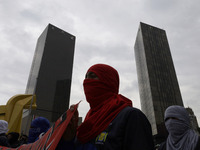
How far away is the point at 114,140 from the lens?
929mm

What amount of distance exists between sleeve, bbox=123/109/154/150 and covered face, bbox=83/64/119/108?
349 millimetres

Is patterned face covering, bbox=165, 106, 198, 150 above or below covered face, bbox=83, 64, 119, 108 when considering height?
below

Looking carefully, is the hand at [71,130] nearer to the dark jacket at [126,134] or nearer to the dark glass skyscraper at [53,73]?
the dark jacket at [126,134]

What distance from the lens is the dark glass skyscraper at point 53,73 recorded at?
25.8 meters

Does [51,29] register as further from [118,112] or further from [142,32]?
[118,112]

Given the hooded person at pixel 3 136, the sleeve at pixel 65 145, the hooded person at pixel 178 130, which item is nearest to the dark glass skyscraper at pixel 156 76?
the hooded person at pixel 178 130

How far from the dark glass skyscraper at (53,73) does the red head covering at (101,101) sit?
25.4m

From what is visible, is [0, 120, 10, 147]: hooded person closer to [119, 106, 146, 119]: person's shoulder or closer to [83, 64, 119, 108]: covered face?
[83, 64, 119, 108]: covered face

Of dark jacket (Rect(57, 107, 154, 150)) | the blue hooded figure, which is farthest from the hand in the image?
the blue hooded figure

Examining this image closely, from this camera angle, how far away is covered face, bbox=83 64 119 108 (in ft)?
4.17

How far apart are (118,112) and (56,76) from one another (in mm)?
29562

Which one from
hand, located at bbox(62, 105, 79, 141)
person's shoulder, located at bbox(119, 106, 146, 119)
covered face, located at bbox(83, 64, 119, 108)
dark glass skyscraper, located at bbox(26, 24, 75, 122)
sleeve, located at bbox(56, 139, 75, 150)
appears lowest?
sleeve, located at bbox(56, 139, 75, 150)

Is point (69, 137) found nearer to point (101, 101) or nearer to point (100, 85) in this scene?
point (101, 101)

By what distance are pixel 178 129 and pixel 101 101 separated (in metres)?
1.45
